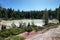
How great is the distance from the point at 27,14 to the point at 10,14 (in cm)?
1456

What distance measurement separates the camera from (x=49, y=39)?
1856 cm

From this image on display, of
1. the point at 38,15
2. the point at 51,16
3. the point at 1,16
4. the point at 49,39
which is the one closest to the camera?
the point at 49,39

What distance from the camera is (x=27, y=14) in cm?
10712

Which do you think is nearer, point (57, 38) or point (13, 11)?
point (57, 38)

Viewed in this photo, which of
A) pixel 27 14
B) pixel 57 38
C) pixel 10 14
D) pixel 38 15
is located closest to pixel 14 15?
pixel 10 14

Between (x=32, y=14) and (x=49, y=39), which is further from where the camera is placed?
(x=32, y=14)

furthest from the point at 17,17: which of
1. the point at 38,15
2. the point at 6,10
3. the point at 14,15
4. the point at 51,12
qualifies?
the point at 51,12

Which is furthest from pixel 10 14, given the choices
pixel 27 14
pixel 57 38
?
pixel 57 38

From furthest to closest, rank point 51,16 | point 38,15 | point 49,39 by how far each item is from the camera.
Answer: point 38,15 < point 51,16 < point 49,39

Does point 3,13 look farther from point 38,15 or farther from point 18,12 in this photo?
point 38,15

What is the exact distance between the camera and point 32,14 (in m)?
106

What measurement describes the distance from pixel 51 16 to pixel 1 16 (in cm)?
3305

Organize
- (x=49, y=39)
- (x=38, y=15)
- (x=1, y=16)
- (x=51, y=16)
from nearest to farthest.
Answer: (x=49, y=39) < (x=1, y=16) < (x=51, y=16) < (x=38, y=15)

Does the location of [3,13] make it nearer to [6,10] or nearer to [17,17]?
[6,10]
